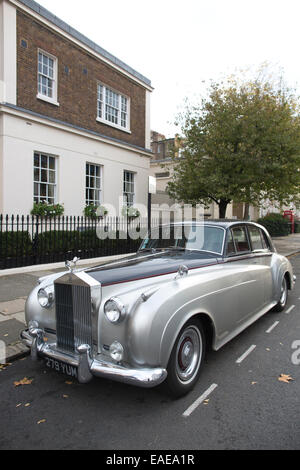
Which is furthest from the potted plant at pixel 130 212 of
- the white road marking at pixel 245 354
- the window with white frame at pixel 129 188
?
the white road marking at pixel 245 354

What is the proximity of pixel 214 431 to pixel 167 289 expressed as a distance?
1197 mm

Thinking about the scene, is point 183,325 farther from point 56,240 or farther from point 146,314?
point 56,240

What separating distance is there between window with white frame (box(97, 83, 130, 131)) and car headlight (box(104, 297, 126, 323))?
12.6 meters

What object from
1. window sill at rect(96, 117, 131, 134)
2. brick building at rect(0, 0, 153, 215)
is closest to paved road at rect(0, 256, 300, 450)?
brick building at rect(0, 0, 153, 215)

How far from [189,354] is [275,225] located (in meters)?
24.5

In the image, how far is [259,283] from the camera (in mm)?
4723

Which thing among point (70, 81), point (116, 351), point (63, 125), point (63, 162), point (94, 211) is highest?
point (70, 81)

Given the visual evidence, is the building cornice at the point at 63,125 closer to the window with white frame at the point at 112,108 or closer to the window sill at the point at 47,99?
the window sill at the point at 47,99

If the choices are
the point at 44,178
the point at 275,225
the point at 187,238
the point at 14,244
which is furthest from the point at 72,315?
the point at 275,225

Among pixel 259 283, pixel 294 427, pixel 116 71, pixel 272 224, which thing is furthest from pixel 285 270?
pixel 272 224

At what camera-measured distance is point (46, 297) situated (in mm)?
3344

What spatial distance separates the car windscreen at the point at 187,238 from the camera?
4.34 metres

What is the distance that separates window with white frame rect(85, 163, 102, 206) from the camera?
13680 millimetres

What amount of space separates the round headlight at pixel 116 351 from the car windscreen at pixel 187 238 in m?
1.98
